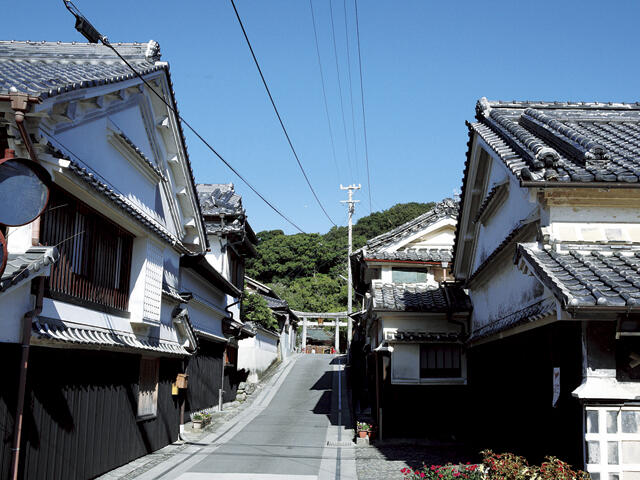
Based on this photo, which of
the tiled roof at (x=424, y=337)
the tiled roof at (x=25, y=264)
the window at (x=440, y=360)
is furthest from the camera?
the window at (x=440, y=360)

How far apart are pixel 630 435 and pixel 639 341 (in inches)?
46.8

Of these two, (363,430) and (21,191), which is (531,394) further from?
(363,430)

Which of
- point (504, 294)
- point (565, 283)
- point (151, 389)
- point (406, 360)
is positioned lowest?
point (151, 389)

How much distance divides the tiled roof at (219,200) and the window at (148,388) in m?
11.3

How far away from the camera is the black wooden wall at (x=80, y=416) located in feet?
29.8

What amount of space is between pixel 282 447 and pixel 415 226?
10.2 m

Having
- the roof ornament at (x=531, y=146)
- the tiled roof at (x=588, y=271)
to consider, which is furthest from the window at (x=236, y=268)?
the tiled roof at (x=588, y=271)

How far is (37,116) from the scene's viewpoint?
27.4ft

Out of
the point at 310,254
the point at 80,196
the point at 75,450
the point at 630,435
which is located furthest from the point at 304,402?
the point at 310,254

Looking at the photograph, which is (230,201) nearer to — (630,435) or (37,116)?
(37,116)

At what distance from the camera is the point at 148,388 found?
49.9 feet

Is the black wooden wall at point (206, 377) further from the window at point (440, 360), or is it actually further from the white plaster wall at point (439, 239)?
the white plaster wall at point (439, 239)

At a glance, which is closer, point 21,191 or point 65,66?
point 21,191

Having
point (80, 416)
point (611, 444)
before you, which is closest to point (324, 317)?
point (80, 416)
